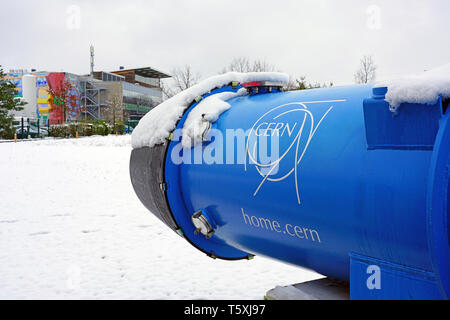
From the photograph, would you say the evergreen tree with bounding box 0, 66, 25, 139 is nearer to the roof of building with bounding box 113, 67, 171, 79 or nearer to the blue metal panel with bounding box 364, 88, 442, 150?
the blue metal panel with bounding box 364, 88, 442, 150

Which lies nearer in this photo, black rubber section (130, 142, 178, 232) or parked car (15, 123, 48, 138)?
black rubber section (130, 142, 178, 232)

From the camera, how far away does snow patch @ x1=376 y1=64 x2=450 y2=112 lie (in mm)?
1228

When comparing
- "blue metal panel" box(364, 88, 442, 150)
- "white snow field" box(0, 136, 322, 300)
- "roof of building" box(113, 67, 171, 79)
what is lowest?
"white snow field" box(0, 136, 322, 300)

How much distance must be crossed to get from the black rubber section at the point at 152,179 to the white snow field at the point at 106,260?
823 mm

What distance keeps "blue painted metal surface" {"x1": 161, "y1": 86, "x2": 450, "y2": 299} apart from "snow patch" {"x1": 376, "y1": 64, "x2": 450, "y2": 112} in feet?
0.13

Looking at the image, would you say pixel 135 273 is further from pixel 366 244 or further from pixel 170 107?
pixel 366 244

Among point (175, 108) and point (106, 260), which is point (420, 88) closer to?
point (175, 108)

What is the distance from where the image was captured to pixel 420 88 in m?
1.26

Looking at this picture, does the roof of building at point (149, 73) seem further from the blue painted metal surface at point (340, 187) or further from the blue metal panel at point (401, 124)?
the blue metal panel at point (401, 124)

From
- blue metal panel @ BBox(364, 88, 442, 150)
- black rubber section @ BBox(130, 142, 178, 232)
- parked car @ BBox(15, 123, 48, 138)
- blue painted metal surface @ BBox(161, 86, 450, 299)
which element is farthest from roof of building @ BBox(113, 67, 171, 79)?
blue metal panel @ BBox(364, 88, 442, 150)

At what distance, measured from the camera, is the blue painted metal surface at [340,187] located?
127 centimetres

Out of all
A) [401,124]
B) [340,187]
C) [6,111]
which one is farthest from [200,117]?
[6,111]

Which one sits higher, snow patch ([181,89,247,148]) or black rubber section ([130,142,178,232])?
snow patch ([181,89,247,148])

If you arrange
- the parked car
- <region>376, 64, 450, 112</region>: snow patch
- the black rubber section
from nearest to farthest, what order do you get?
Answer: <region>376, 64, 450, 112</region>: snow patch, the black rubber section, the parked car
